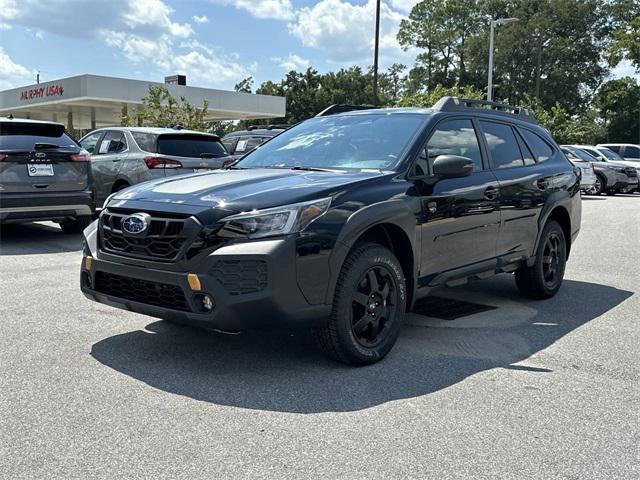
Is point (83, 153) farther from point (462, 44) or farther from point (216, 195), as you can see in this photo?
point (462, 44)

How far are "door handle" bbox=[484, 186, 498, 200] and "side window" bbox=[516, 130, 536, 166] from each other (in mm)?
891

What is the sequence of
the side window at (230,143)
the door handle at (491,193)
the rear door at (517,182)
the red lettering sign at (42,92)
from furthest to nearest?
the red lettering sign at (42,92)
the side window at (230,143)
the rear door at (517,182)
the door handle at (491,193)

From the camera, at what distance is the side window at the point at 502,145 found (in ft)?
18.9

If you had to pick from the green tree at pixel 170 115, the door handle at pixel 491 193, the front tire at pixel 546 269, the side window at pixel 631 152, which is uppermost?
the green tree at pixel 170 115

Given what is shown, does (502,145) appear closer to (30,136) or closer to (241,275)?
(241,275)

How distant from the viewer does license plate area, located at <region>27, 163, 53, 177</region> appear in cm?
900

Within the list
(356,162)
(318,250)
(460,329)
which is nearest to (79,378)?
(318,250)

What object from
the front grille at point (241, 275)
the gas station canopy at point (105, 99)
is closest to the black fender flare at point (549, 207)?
the front grille at point (241, 275)

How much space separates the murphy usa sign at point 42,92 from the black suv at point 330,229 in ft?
101

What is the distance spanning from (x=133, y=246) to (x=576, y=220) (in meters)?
4.89

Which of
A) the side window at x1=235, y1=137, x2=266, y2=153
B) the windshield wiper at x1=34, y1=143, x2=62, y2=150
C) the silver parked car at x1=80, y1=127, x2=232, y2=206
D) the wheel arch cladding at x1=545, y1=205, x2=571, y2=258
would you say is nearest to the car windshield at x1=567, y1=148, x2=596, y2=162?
the side window at x1=235, y1=137, x2=266, y2=153

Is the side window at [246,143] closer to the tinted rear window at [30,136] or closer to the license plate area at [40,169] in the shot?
the tinted rear window at [30,136]

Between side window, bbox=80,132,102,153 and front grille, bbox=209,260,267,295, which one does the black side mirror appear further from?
side window, bbox=80,132,102,153

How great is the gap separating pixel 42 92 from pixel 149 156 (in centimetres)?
2825
